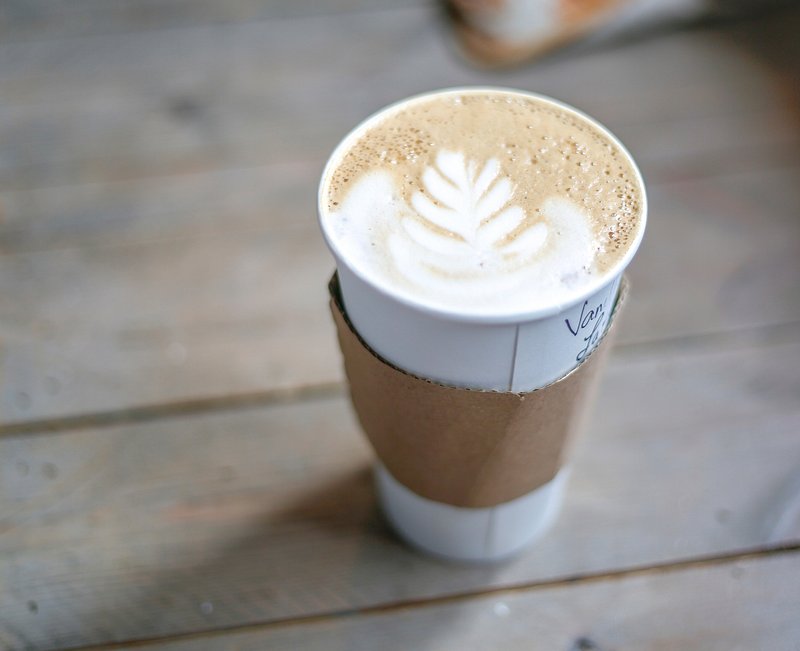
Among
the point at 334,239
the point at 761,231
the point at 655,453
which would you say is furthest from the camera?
the point at 761,231

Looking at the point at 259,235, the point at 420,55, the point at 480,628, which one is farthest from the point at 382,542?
the point at 420,55

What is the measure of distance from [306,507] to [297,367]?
175 millimetres

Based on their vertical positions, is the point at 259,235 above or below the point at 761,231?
below

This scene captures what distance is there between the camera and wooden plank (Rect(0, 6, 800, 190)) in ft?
3.75

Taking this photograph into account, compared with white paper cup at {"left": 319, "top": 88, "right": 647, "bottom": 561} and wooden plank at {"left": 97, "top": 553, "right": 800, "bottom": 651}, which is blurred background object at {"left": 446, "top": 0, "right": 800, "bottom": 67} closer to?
white paper cup at {"left": 319, "top": 88, "right": 647, "bottom": 561}

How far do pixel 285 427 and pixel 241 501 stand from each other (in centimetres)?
9

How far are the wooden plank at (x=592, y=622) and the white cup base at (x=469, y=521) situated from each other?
4 cm

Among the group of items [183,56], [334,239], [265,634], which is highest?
[334,239]

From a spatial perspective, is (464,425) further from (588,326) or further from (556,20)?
(556,20)

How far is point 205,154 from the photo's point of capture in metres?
1.15

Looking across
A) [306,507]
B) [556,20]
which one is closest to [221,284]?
[306,507]

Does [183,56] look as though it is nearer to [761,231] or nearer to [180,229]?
[180,229]

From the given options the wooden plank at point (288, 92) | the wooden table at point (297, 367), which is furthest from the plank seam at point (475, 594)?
the wooden plank at point (288, 92)

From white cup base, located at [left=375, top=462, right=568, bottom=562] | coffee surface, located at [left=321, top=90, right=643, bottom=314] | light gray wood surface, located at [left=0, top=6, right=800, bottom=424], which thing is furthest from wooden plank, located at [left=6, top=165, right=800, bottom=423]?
coffee surface, located at [left=321, top=90, right=643, bottom=314]
